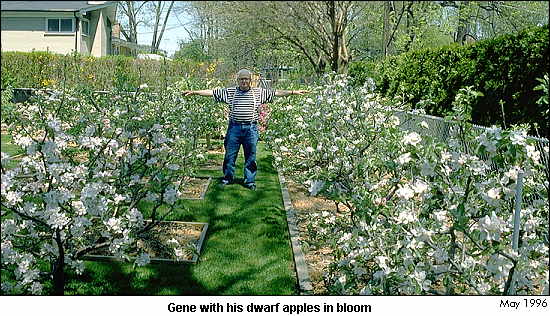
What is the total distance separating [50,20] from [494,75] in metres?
4.54

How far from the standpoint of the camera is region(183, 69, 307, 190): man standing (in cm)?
575

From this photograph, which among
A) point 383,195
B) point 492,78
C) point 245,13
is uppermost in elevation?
point 245,13

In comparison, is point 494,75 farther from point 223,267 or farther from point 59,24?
point 59,24

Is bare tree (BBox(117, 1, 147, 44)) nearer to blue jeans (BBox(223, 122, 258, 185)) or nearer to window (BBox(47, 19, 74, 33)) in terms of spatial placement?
window (BBox(47, 19, 74, 33))

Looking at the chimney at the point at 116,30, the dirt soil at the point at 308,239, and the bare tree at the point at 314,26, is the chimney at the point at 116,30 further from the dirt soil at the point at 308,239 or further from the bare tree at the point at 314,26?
the dirt soil at the point at 308,239

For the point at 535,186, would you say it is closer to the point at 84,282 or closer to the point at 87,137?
the point at 87,137

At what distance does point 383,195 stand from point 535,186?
752mm

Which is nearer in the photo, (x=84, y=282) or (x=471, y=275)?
(x=471, y=275)

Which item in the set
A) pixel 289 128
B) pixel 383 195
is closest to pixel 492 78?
pixel 289 128

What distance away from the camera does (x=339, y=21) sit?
31.9 ft

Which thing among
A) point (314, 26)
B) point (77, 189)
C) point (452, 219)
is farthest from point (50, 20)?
point (314, 26)

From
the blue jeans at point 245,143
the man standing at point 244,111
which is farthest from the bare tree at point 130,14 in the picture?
the blue jeans at point 245,143

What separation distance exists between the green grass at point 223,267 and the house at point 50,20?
149 centimetres

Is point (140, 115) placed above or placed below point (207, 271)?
above
